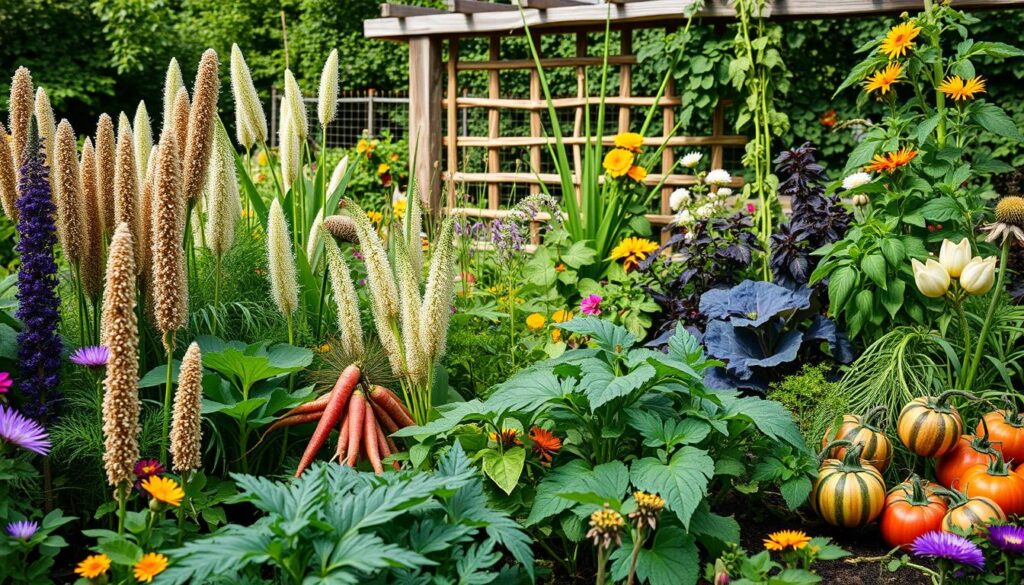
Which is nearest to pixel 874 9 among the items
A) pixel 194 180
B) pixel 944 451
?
pixel 944 451

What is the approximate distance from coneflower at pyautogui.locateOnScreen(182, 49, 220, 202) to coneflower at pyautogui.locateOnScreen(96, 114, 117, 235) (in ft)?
0.61

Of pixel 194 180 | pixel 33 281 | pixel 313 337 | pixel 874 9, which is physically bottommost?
pixel 313 337

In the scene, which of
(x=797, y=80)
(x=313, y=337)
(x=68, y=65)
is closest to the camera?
(x=313, y=337)

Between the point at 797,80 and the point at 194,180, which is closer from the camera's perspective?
the point at 194,180

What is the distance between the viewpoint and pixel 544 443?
98.0 inches

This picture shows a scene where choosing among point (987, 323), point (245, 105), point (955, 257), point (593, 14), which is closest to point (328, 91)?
point (245, 105)

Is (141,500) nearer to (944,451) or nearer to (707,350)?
(707,350)

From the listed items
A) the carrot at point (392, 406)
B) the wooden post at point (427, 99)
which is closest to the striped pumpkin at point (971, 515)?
the carrot at point (392, 406)

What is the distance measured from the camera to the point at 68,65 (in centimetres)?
1212

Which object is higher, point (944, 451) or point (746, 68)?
point (746, 68)

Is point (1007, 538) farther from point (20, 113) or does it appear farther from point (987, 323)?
point (20, 113)

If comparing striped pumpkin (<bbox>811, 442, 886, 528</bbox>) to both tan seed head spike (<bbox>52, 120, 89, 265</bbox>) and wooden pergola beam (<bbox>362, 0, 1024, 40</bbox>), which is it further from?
wooden pergola beam (<bbox>362, 0, 1024, 40</bbox>)

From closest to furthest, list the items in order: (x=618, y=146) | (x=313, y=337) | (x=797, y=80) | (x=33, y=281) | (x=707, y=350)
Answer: (x=33, y=281) → (x=313, y=337) → (x=707, y=350) → (x=618, y=146) → (x=797, y=80)

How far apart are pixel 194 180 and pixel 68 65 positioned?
36.5ft
